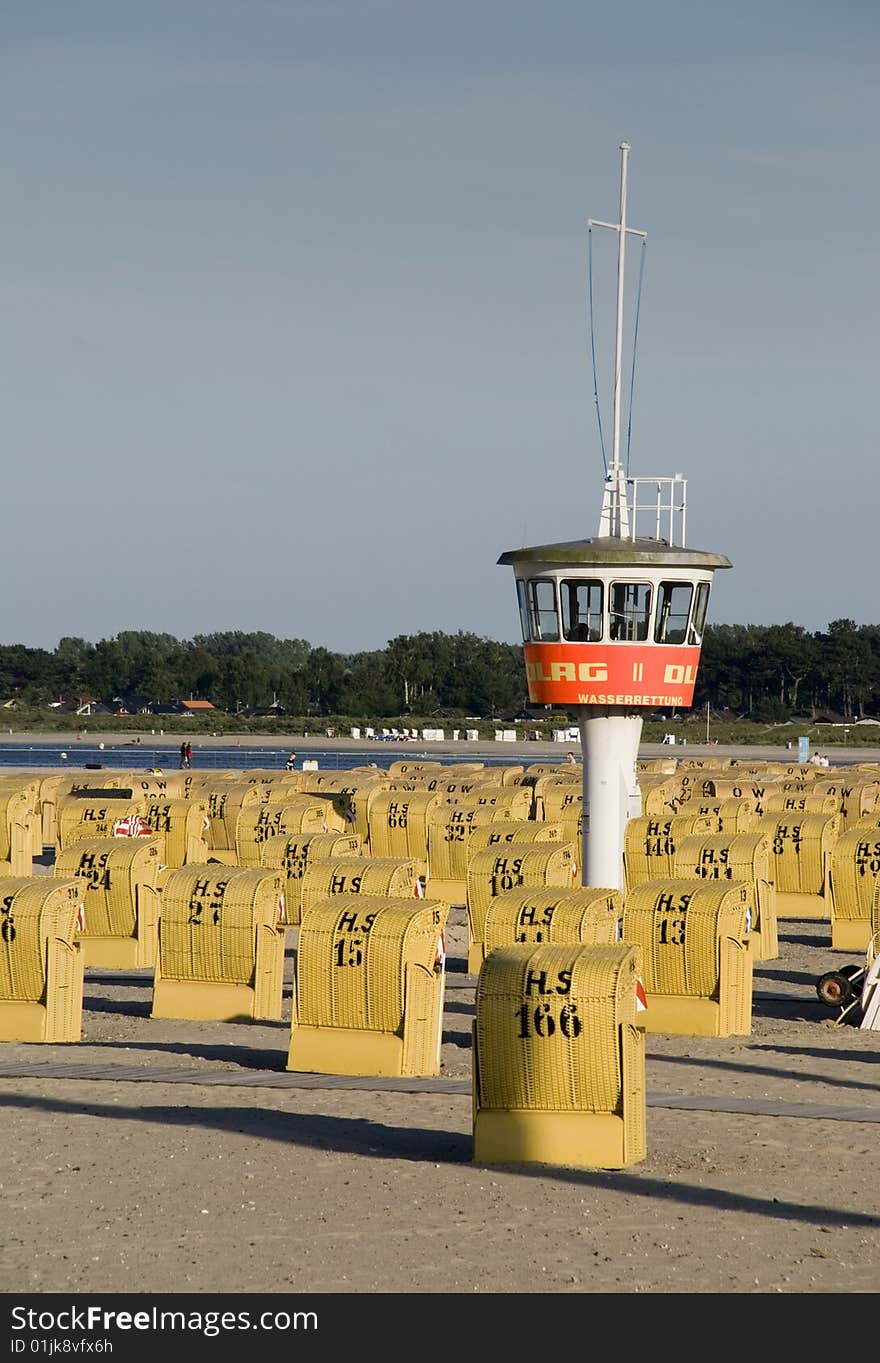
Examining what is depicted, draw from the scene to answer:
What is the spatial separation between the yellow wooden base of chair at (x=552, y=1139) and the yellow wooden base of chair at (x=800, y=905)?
779 inches

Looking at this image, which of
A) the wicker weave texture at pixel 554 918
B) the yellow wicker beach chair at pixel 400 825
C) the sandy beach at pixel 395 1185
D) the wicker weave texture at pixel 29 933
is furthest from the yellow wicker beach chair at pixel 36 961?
the yellow wicker beach chair at pixel 400 825

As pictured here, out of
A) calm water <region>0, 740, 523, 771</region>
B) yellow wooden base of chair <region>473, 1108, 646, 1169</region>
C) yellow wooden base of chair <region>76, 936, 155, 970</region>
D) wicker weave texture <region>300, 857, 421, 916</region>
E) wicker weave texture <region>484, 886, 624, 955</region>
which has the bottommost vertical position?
yellow wooden base of chair <region>76, 936, 155, 970</region>

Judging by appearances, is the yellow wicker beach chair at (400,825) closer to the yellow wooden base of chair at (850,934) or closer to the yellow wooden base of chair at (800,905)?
the yellow wooden base of chair at (800,905)

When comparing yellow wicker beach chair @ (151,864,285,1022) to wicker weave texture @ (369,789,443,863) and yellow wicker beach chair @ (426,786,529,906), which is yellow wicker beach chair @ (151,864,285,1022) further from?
wicker weave texture @ (369,789,443,863)

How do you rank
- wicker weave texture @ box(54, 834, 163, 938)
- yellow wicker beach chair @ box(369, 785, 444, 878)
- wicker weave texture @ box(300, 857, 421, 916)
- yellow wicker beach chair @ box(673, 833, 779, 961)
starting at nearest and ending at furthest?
wicker weave texture @ box(300, 857, 421, 916) → wicker weave texture @ box(54, 834, 163, 938) → yellow wicker beach chair @ box(673, 833, 779, 961) → yellow wicker beach chair @ box(369, 785, 444, 878)

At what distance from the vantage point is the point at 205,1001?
20438 mm

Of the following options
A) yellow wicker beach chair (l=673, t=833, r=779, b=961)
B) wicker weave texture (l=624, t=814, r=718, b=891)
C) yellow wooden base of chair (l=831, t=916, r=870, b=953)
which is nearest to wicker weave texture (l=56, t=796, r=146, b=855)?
wicker weave texture (l=624, t=814, r=718, b=891)

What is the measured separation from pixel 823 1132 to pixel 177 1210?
531 centimetres

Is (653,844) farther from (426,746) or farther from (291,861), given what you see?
(426,746)

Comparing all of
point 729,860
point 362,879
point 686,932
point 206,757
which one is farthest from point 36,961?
Answer: point 206,757

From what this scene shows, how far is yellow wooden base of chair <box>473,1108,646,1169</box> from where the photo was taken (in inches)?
500

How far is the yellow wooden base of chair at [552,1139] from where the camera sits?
12688 mm

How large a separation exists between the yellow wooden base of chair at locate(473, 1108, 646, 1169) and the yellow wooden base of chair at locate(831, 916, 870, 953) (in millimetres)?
15834
